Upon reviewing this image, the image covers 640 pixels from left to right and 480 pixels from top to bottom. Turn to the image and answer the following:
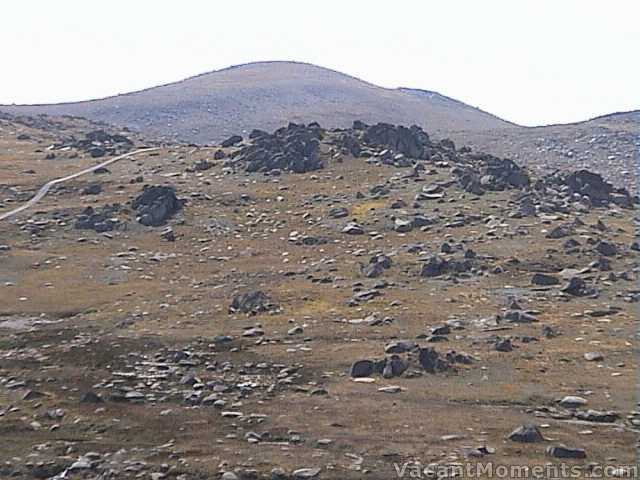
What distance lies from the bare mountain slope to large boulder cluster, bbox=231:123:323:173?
169ft

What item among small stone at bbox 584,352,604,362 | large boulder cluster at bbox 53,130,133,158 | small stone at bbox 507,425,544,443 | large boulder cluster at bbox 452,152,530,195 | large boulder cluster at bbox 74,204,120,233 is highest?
large boulder cluster at bbox 452,152,530,195

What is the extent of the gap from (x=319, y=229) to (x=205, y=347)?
47.9 ft

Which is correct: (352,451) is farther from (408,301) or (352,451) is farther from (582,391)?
(408,301)

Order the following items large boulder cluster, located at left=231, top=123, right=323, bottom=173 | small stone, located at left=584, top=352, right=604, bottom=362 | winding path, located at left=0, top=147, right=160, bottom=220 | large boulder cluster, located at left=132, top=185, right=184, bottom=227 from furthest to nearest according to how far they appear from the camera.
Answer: large boulder cluster, located at left=231, top=123, right=323, bottom=173, winding path, located at left=0, top=147, right=160, bottom=220, large boulder cluster, located at left=132, top=185, right=184, bottom=227, small stone, located at left=584, top=352, right=604, bottom=362

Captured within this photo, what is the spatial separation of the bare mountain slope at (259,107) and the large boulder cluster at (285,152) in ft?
169

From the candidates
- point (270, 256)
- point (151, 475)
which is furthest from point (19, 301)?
point (151, 475)

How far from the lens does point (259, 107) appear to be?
414 ft

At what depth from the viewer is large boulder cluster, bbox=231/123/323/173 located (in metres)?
47.2

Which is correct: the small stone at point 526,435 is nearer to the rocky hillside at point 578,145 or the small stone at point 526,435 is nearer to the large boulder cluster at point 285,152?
the large boulder cluster at point 285,152

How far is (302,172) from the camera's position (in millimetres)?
46594

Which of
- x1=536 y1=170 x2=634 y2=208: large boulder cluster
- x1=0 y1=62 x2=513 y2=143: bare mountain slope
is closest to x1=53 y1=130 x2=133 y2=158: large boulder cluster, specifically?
x1=536 y1=170 x2=634 y2=208: large boulder cluster

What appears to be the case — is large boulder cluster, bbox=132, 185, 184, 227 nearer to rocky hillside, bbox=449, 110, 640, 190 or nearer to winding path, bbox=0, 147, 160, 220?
winding path, bbox=0, 147, 160, 220

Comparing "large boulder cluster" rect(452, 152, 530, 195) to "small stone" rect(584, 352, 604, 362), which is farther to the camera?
"large boulder cluster" rect(452, 152, 530, 195)

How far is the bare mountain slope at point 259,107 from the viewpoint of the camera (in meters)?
113
